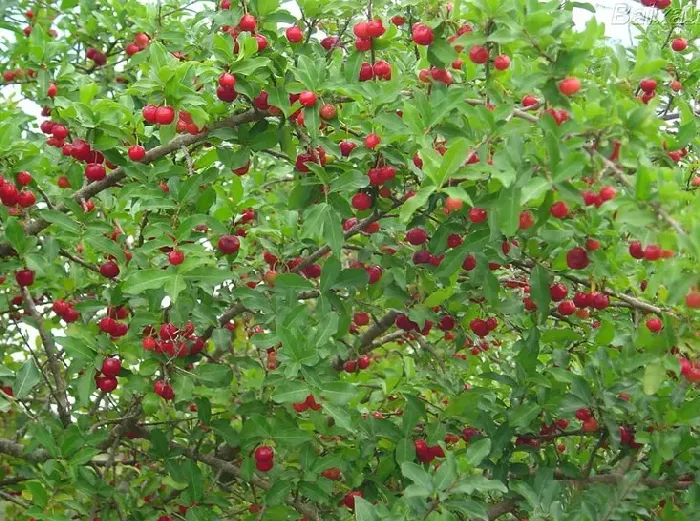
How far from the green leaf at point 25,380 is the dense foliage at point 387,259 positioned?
0.04 feet

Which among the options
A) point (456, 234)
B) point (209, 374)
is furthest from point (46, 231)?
point (456, 234)

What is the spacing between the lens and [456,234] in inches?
99.5

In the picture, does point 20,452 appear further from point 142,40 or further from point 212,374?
point 142,40

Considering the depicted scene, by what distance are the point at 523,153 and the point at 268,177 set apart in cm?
250

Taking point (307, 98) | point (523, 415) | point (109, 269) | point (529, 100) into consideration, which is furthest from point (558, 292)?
point (109, 269)

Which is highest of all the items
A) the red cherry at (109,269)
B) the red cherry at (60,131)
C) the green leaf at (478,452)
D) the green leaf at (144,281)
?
the red cherry at (60,131)

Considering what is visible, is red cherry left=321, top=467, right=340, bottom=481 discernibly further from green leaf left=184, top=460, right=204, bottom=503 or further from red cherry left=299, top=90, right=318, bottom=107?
red cherry left=299, top=90, right=318, bottom=107

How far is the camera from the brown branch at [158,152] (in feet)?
8.59

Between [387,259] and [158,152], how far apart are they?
2.61ft

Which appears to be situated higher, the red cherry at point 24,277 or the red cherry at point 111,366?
the red cherry at point 24,277

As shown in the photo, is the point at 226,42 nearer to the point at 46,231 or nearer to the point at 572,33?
the point at 572,33

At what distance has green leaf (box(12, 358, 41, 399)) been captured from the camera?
2795mm

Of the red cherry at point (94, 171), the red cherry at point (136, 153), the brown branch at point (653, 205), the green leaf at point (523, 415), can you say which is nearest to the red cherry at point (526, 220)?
the brown branch at point (653, 205)

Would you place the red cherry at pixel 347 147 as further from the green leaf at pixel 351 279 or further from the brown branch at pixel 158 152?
the green leaf at pixel 351 279
